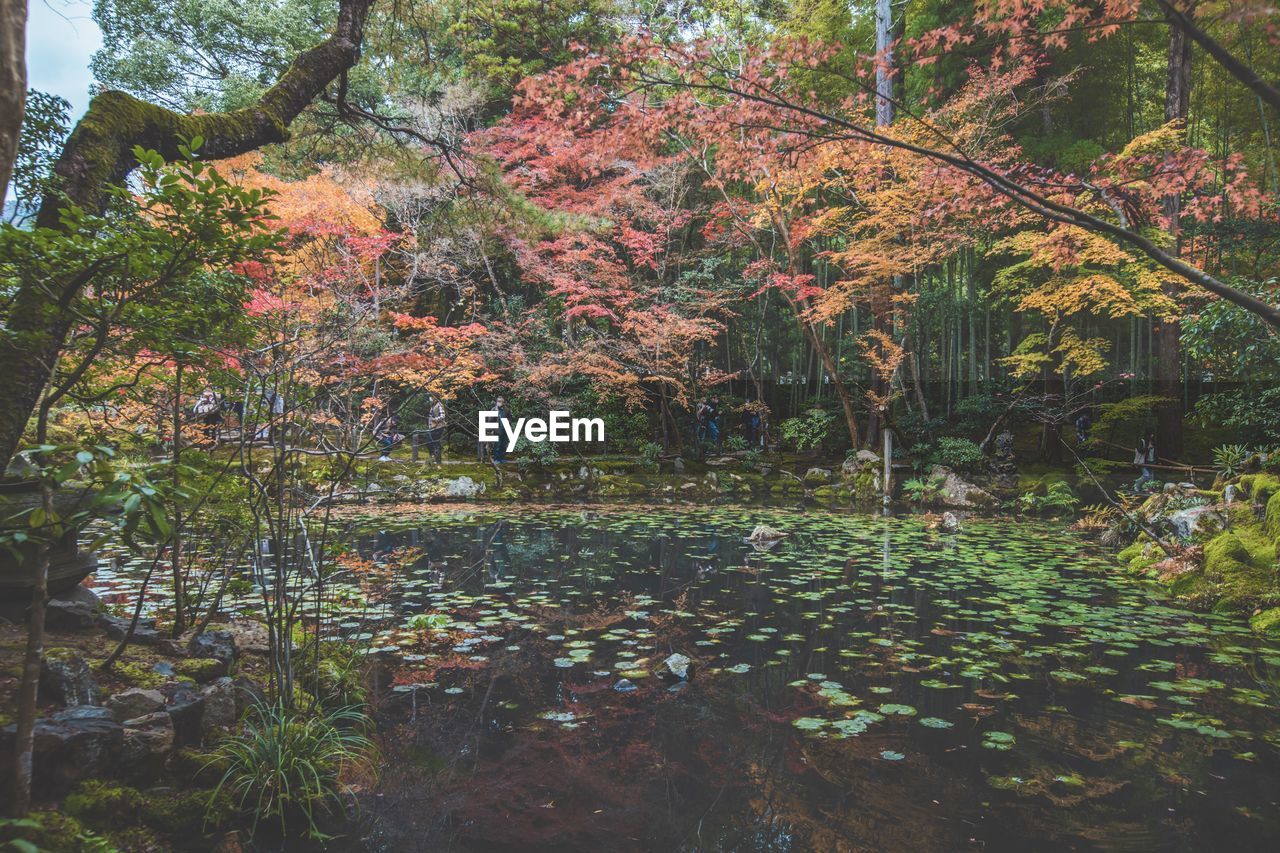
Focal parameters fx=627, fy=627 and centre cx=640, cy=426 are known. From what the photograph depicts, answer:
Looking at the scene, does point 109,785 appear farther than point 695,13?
→ No

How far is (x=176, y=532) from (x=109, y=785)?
114cm

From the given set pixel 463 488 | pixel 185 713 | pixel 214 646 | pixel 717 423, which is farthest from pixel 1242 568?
pixel 717 423

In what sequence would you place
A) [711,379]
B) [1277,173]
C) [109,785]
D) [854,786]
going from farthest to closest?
[711,379], [1277,173], [854,786], [109,785]

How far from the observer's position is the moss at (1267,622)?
442 cm

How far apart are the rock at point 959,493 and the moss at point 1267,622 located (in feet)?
21.4

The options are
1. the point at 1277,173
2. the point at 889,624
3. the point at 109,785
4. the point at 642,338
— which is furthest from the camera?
the point at 642,338

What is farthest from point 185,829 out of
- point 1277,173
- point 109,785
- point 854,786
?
point 1277,173

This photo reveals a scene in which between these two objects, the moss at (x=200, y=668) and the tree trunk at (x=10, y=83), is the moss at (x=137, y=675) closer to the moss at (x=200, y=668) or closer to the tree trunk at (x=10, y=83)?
the moss at (x=200, y=668)

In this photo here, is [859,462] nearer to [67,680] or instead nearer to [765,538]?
[765,538]

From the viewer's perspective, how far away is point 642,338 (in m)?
12.5

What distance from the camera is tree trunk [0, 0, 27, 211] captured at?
60.4 inches

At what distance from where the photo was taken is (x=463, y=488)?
11.4m

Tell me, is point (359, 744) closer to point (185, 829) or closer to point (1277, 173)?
point (185, 829)

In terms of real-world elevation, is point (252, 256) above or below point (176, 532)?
above
